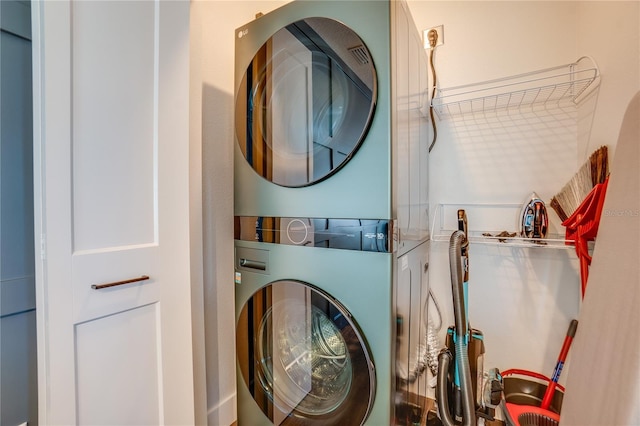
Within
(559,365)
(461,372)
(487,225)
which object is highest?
(487,225)

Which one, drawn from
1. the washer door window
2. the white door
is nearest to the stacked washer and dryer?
the washer door window

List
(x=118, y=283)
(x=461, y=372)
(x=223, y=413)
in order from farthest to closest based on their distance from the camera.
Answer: (x=223, y=413), (x=461, y=372), (x=118, y=283)

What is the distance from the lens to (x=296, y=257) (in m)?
1.02

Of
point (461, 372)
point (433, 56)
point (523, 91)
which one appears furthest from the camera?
point (433, 56)

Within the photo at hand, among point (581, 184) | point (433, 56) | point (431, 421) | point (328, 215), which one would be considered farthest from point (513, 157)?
point (431, 421)

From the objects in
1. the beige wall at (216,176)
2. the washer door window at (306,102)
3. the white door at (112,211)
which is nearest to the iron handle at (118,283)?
the white door at (112,211)

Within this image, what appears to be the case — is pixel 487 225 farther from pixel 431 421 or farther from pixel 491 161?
pixel 431 421

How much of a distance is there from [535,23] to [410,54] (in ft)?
2.50

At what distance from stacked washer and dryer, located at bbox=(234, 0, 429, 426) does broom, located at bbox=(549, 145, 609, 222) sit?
0.63 m

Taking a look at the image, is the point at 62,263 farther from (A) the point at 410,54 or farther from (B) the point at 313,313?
(A) the point at 410,54

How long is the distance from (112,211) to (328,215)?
0.70 meters

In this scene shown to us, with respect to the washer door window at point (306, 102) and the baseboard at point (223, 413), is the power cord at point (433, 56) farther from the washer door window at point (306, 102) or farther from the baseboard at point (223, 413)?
the baseboard at point (223, 413)

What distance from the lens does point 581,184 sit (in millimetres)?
1136

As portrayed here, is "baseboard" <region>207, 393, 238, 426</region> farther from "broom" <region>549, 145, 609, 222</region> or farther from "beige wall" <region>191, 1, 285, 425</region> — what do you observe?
"broom" <region>549, 145, 609, 222</region>
